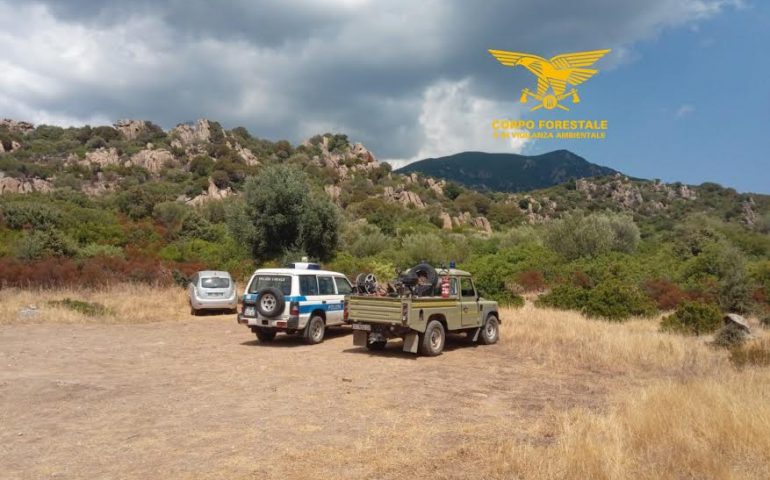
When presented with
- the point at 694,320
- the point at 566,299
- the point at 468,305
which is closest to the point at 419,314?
the point at 468,305

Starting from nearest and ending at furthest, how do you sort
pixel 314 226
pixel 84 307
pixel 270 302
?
pixel 270 302 < pixel 84 307 < pixel 314 226

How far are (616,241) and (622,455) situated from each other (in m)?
42.3

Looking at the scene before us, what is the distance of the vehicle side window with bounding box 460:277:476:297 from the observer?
13.8 metres

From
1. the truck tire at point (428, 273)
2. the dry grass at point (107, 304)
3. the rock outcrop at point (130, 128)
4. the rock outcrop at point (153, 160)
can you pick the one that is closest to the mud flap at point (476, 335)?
the truck tire at point (428, 273)

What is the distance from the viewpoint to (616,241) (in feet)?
145

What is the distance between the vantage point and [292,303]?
533 inches

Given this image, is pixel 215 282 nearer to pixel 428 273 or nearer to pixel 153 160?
pixel 428 273

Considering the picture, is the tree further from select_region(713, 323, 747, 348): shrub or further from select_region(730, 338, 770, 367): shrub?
select_region(730, 338, 770, 367): shrub

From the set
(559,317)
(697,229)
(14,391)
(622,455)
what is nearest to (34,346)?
(14,391)

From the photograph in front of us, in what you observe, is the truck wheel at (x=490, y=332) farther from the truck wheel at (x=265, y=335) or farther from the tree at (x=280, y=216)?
the tree at (x=280, y=216)

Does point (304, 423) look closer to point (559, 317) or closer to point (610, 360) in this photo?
point (610, 360)

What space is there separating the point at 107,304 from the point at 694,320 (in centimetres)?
2048

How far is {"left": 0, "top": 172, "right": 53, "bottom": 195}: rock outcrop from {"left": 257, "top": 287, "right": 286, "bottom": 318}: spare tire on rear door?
53.3 m

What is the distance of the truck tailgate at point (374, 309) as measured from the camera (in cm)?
1195
